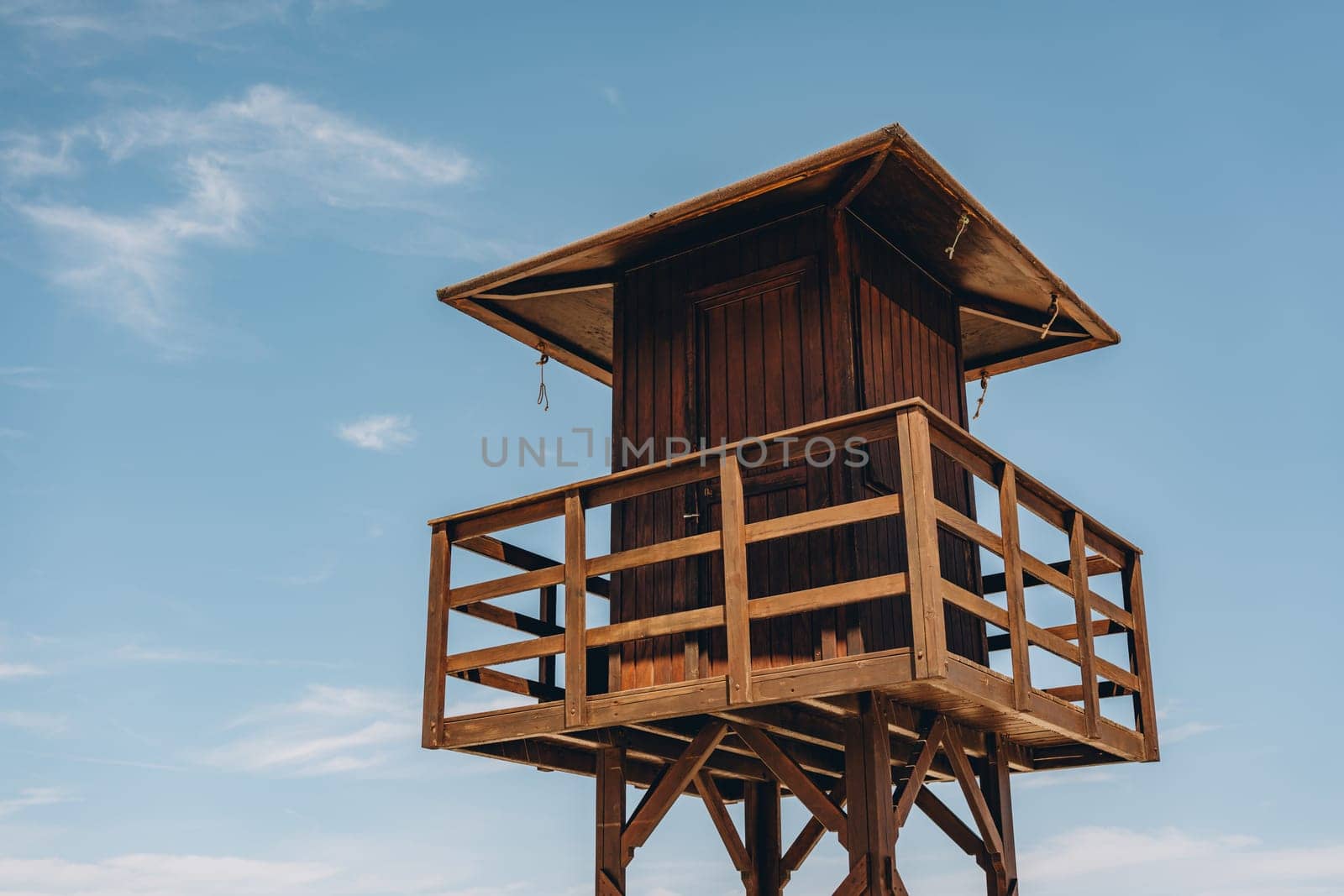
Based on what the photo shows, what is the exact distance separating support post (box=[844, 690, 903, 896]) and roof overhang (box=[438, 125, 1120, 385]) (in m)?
3.43

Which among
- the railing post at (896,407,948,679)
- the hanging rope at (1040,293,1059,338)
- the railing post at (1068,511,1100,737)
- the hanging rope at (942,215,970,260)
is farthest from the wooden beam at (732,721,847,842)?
Result: the hanging rope at (1040,293,1059,338)

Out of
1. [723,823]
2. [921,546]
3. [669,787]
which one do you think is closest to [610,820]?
[669,787]

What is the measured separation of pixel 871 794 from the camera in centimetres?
884

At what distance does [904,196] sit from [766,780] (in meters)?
4.58

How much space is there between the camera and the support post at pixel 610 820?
9.91 meters

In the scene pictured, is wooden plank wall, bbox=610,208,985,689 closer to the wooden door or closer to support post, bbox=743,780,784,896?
the wooden door

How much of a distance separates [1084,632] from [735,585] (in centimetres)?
251

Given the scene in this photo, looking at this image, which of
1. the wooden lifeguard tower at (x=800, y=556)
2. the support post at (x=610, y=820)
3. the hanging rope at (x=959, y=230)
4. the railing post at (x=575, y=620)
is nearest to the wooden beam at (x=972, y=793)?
the wooden lifeguard tower at (x=800, y=556)

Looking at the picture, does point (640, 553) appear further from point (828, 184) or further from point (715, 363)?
point (828, 184)

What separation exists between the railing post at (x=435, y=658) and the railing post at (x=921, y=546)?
3427 mm

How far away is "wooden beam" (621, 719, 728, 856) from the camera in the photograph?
31.5ft

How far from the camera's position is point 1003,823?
10.6m

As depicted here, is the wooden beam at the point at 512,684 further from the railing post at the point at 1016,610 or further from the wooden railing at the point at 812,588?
the railing post at the point at 1016,610

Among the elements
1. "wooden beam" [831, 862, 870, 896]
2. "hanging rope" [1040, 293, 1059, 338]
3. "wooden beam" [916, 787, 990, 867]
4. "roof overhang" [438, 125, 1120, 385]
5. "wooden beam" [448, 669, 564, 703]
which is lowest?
"wooden beam" [831, 862, 870, 896]
